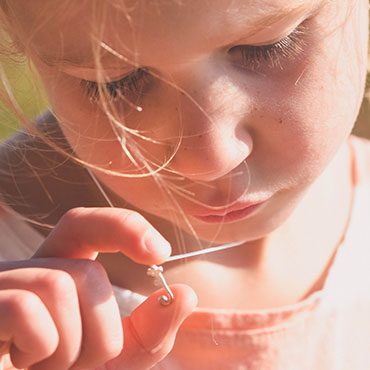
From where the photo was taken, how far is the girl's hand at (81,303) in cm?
57

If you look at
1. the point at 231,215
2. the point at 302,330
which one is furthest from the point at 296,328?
the point at 231,215

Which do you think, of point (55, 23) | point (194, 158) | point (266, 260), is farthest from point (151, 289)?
point (55, 23)

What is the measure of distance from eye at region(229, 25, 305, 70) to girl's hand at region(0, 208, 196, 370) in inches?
7.9

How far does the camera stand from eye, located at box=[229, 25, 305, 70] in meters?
0.68

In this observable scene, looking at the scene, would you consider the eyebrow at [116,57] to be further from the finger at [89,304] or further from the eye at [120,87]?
the finger at [89,304]

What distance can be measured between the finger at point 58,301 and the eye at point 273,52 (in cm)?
28

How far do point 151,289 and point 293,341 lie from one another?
0.77 ft

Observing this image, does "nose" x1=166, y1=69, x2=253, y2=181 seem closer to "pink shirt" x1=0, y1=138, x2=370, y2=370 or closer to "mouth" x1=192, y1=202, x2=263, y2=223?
"mouth" x1=192, y1=202, x2=263, y2=223

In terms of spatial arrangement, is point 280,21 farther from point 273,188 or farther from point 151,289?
point 151,289

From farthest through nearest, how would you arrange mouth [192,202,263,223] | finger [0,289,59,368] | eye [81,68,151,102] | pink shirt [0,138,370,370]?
1. pink shirt [0,138,370,370]
2. mouth [192,202,263,223]
3. eye [81,68,151,102]
4. finger [0,289,59,368]

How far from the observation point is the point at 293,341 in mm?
992

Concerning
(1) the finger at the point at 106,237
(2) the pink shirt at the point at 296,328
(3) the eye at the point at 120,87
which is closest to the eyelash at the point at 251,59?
(3) the eye at the point at 120,87

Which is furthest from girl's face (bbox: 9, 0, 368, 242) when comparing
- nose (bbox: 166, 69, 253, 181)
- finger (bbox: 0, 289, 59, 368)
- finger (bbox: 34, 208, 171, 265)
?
finger (bbox: 0, 289, 59, 368)

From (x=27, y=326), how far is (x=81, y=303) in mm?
60
